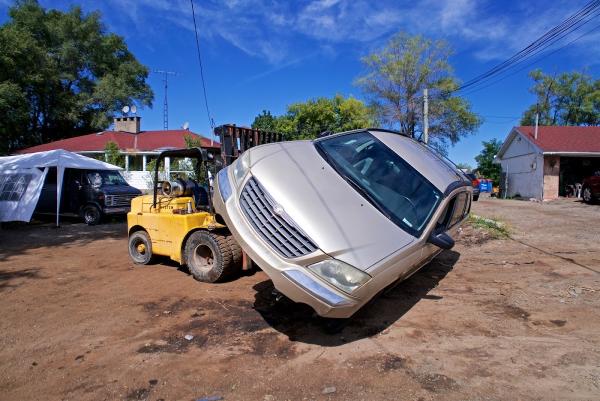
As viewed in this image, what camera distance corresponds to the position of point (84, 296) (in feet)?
18.3

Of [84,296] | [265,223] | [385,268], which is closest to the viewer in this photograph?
[385,268]

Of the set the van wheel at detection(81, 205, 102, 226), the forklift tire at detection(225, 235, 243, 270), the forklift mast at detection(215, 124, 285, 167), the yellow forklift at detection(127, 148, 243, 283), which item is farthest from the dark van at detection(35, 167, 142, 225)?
the forklift tire at detection(225, 235, 243, 270)

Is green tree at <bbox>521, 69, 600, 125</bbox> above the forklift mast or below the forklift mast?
above

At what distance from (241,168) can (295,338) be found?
1.91 metres

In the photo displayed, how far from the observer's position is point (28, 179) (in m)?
13.6

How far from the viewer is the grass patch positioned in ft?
29.5

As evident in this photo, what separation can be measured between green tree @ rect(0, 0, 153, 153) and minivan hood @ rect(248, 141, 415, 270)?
3228 cm

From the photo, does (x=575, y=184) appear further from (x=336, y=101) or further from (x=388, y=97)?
(x=336, y=101)

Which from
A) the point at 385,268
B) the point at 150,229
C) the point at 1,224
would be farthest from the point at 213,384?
the point at 1,224

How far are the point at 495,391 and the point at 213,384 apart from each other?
218 centimetres

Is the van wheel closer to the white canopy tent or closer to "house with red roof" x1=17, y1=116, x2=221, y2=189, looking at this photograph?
the white canopy tent

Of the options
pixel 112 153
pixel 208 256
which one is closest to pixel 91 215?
pixel 208 256

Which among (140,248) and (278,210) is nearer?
(278,210)

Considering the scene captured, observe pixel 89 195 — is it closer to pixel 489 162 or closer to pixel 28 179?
pixel 28 179
